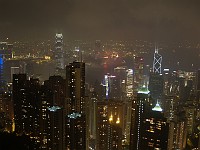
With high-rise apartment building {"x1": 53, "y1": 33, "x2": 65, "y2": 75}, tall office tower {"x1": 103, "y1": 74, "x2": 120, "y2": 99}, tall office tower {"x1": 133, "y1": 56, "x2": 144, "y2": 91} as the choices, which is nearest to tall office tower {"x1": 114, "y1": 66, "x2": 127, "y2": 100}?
tall office tower {"x1": 103, "y1": 74, "x2": 120, "y2": 99}

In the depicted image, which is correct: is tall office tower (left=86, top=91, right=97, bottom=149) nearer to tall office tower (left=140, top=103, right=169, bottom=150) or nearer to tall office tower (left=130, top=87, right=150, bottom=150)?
tall office tower (left=130, top=87, right=150, bottom=150)

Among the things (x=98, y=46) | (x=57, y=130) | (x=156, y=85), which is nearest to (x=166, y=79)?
(x=156, y=85)

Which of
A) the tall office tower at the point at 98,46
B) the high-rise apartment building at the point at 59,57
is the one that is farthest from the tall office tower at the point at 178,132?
the high-rise apartment building at the point at 59,57

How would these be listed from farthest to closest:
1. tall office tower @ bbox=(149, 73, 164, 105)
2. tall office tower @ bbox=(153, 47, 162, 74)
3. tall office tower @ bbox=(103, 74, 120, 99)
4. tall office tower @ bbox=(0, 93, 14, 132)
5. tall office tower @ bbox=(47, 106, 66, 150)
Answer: tall office tower @ bbox=(103, 74, 120, 99) → tall office tower @ bbox=(149, 73, 164, 105) → tall office tower @ bbox=(153, 47, 162, 74) → tall office tower @ bbox=(0, 93, 14, 132) → tall office tower @ bbox=(47, 106, 66, 150)

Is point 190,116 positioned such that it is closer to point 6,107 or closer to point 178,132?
point 178,132

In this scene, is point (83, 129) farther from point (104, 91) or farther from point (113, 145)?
point (104, 91)

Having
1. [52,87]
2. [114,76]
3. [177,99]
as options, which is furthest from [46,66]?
[177,99]
